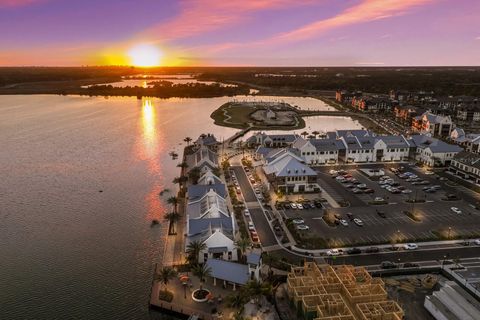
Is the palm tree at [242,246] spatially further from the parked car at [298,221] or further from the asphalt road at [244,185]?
the asphalt road at [244,185]

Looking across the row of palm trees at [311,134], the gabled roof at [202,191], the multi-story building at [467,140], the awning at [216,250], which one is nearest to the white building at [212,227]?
the awning at [216,250]

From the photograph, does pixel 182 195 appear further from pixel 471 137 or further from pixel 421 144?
pixel 471 137

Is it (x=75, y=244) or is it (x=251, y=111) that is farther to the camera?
(x=251, y=111)

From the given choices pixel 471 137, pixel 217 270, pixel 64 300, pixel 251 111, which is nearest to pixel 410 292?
pixel 217 270

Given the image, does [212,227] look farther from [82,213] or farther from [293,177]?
[82,213]

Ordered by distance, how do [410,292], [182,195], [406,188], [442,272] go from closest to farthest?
[410,292]
[442,272]
[182,195]
[406,188]

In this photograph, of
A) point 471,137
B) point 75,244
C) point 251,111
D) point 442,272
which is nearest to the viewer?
point 442,272

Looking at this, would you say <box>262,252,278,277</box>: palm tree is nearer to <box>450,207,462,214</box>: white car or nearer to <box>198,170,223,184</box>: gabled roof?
<box>198,170,223,184</box>: gabled roof
